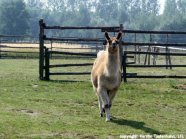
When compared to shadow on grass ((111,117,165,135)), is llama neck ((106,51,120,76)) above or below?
above

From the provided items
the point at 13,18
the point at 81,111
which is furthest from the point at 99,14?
the point at 81,111

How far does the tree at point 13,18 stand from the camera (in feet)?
275

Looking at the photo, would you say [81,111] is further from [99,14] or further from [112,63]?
[99,14]

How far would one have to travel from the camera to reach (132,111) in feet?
32.7

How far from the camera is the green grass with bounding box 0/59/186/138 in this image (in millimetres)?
7883

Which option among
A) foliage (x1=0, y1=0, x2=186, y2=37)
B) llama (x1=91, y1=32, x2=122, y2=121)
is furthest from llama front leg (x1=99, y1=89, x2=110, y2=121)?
foliage (x1=0, y1=0, x2=186, y2=37)

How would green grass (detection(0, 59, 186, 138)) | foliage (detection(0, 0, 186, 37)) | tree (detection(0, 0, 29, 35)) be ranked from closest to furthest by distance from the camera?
green grass (detection(0, 59, 186, 138)), tree (detection(0, 0, 29, 35)), foliage (detection(0, 0, 186, 37))

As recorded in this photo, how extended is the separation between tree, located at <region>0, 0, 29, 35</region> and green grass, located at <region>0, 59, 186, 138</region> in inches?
2767

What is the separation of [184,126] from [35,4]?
160314 millimetres

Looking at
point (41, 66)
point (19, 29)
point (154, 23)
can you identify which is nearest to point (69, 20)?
point (154, 23)

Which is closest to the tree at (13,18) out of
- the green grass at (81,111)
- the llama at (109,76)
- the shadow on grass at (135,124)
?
the green grass at (81,111)

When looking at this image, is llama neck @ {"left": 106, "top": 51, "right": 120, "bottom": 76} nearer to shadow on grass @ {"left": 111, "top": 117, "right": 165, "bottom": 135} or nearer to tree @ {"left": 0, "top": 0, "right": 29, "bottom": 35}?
shadow on grass @ {"left": 111, "top": 117, "right": 165, "bottom": 135}

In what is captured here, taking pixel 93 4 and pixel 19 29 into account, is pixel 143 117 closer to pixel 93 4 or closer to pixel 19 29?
pixel 19 29

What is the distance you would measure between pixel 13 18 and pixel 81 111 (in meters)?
79.3
